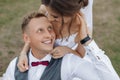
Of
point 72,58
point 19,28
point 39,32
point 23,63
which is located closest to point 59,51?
point 72,58

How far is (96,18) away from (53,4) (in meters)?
4.72

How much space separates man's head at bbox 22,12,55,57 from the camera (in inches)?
129

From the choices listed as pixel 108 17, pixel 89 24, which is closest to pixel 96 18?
pixel 108 17

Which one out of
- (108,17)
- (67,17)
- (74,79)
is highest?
(67,17)

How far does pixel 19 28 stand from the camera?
7.49 metres

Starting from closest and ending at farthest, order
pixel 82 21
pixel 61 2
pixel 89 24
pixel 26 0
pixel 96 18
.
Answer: pixel 61 2 → pixel 82 21 → pixel 89 24 → pixel 96 18 → pixel 26 0

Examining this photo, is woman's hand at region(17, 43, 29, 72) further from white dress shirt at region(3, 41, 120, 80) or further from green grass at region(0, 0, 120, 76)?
green grass at region(0, 0, 120, 76)

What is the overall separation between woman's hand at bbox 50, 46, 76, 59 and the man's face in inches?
1.8

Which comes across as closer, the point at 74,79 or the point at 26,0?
the point at 74,79

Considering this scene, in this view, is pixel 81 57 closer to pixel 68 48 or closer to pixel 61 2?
pixel 68 48

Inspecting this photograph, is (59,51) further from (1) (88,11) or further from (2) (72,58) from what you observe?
(1) (88,11)

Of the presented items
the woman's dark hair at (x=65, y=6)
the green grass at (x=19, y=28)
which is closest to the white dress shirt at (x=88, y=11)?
the woman's dark hair at (x=65, y=6)

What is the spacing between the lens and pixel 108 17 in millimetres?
7828

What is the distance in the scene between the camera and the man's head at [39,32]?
3270 millimetres
